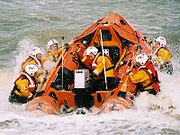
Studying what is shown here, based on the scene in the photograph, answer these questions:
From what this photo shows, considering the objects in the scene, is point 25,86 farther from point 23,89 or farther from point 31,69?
point 31,69

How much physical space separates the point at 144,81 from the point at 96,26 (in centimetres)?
264

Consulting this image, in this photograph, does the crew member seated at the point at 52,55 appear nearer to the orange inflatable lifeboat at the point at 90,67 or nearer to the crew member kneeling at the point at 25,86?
the orange inflatable lifeboat at the point at 90,67

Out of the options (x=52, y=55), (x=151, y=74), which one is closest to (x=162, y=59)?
(x=151, y=74)

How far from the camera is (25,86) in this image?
32.3 feet

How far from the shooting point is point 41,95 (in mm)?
9719

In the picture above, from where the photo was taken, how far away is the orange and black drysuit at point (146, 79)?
970 centimetres

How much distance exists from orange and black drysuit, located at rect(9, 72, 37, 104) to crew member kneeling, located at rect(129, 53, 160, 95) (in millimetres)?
1966

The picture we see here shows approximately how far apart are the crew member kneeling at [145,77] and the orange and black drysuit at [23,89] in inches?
77.4

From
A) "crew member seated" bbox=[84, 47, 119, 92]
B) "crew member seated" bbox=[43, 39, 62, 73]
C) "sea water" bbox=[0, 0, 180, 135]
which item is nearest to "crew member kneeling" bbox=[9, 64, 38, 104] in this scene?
"sea water" bbox=[0, 0, 180, 135]

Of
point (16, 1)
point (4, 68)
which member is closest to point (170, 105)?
point (4, 68)

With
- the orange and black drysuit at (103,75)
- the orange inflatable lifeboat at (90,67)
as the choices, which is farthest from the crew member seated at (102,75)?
the orange inflatable lifeboat at (90,67)

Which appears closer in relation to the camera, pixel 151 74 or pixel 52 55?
pixel 151 74

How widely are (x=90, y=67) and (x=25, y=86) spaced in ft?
5.04

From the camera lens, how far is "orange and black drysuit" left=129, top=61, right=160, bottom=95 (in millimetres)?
9703
